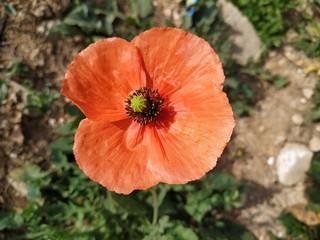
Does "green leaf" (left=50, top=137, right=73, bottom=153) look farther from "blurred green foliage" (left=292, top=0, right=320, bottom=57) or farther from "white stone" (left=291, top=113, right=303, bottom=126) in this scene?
"blurred green foliage" (left=292, top=0, right=320, bottom=57)

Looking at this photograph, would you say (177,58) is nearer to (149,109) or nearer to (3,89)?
(149,109)

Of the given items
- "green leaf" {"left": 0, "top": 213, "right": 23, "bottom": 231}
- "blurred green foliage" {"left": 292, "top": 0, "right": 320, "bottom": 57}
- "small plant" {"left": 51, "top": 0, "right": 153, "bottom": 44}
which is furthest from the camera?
"blurred green foliage" {"left": 292, "top": 0, "right": 320, "bottom": 57}

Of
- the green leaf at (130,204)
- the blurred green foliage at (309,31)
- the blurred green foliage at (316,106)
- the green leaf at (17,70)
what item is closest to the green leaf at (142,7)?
the green leaf at (17,70)

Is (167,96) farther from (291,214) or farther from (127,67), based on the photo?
(291,214)

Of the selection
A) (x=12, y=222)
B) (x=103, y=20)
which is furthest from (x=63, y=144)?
(x=103, y=20)

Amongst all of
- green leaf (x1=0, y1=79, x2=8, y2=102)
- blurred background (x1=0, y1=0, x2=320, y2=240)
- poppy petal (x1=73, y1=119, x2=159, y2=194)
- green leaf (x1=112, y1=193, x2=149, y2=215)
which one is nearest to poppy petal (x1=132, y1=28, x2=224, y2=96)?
poppy petal (x1=73, y1=119, x2=159, y2=194)

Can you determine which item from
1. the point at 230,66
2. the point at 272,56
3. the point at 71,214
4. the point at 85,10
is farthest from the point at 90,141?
the point at 272,56

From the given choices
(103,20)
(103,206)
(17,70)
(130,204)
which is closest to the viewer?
(130,204)
